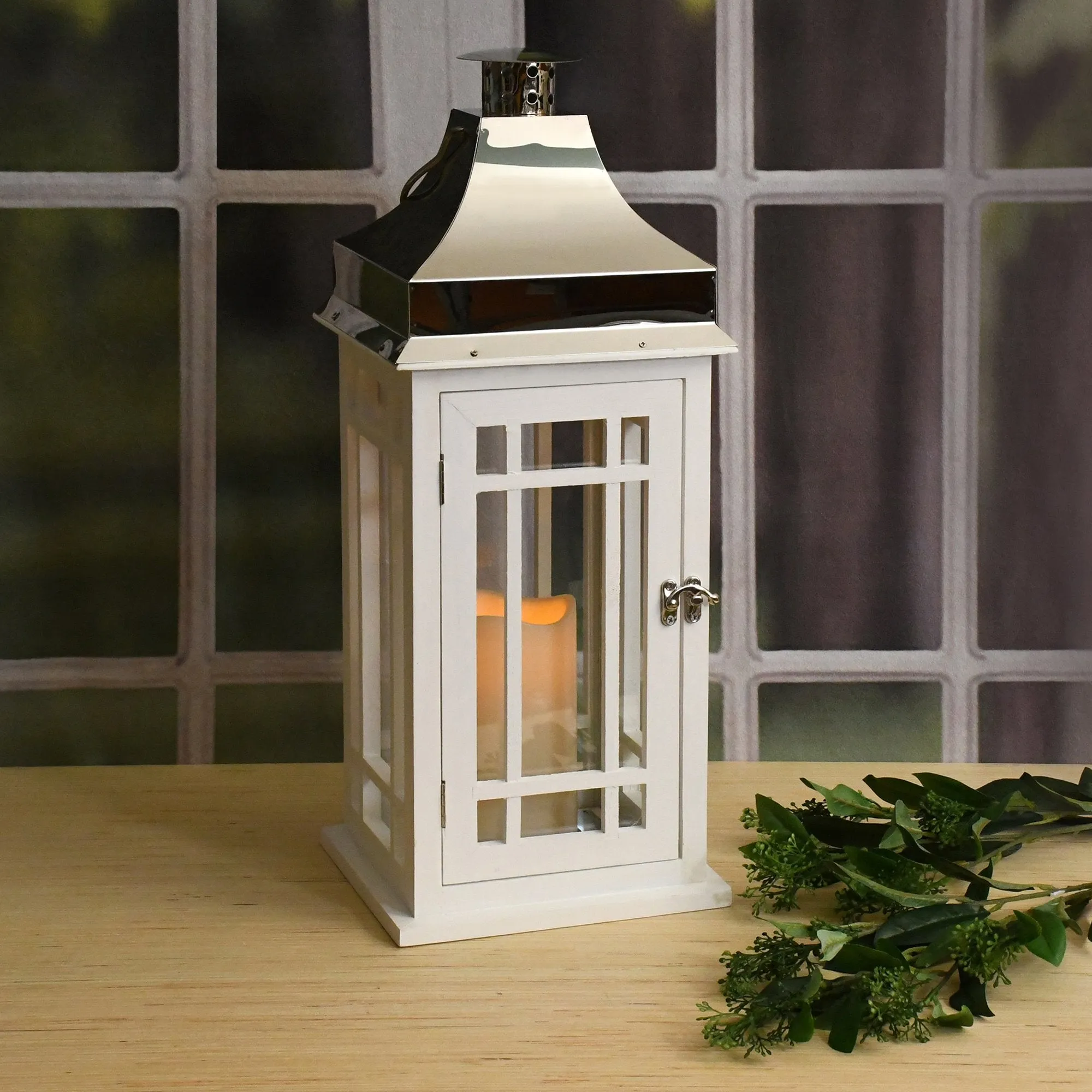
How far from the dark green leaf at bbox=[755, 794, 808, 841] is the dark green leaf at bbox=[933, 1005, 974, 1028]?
15cm

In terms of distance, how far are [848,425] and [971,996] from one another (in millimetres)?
505

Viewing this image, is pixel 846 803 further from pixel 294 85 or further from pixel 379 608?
pixel 294 85

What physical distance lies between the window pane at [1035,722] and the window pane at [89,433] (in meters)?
0.65

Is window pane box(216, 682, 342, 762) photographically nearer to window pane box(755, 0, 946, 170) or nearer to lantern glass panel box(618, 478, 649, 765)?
lantern glass panel box(618, 478, 649, 765)

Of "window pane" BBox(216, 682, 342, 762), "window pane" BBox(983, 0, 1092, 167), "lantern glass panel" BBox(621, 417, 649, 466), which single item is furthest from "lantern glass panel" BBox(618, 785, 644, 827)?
"window pane" BBox(983, 0, 1092, 167)

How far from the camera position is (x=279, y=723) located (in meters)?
1.24

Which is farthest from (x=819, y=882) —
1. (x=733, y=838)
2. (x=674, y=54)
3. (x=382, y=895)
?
(x=674, y=54)

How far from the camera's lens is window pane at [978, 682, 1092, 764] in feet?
4.14

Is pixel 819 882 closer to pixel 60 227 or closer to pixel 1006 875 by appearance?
pixel 1006 875

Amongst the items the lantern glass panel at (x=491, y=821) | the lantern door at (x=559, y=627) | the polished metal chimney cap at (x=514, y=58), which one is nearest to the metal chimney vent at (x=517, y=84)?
the polished metal chimney cap at (x=514, y=58)

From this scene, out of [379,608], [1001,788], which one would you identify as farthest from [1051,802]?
[379,608]

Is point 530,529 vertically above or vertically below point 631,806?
above

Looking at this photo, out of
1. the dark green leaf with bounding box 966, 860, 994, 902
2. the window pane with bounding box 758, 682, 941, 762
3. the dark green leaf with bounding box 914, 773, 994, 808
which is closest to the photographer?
the dark green leaf with bounding box 966, 860, 994, 902

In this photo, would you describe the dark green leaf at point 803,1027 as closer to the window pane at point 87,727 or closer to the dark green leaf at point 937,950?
the dark green leaf at point 937,950
